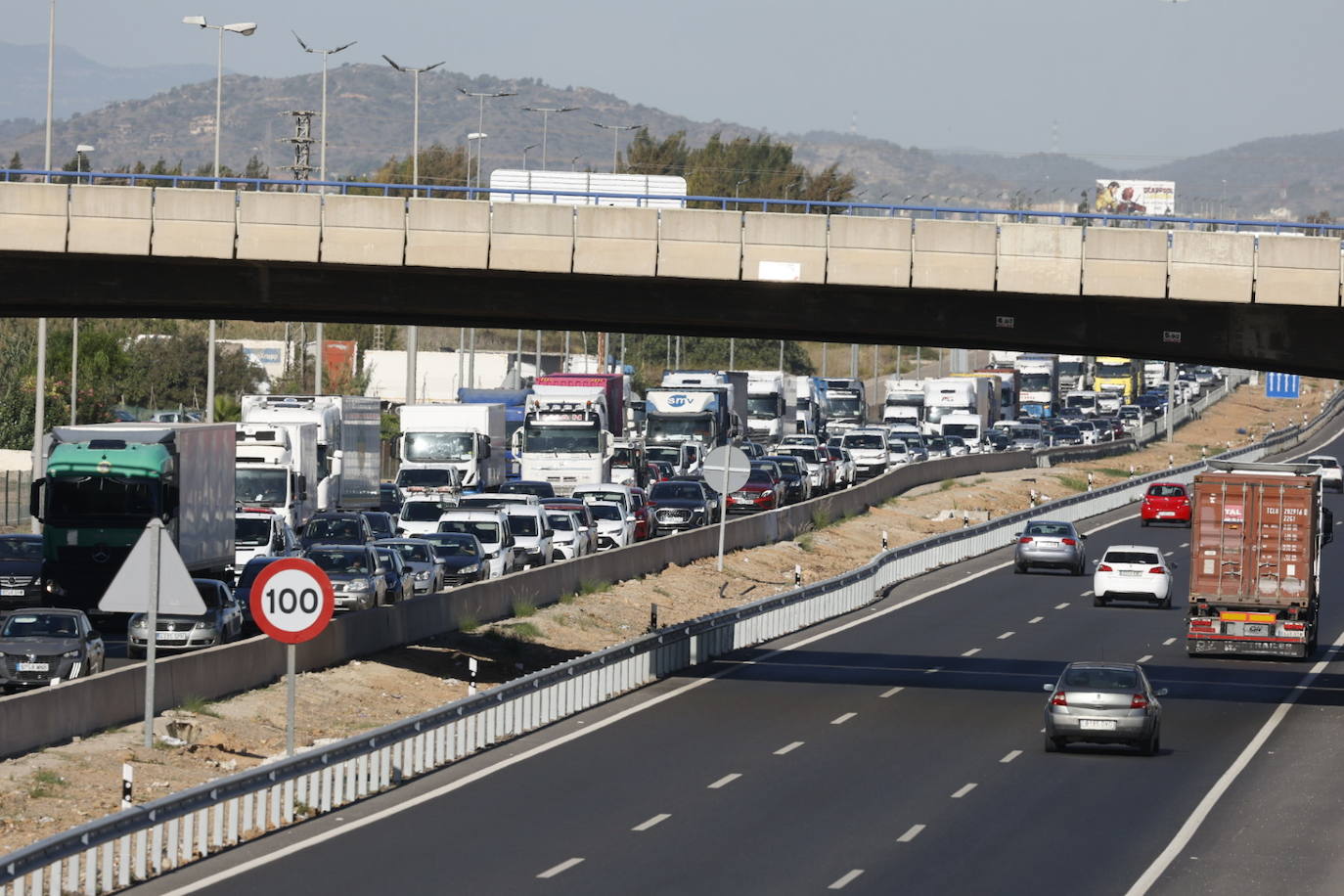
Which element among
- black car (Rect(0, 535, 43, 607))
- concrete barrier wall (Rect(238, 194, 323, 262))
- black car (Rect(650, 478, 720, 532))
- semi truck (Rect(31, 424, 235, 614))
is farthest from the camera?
black car (Rect(650, 478, 720, 532))

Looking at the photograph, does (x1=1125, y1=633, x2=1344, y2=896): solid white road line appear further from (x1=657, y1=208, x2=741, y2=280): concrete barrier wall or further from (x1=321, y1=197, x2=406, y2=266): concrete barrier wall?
(x1=321, y1=197, x2=406, y2=266): concrete barrier wall

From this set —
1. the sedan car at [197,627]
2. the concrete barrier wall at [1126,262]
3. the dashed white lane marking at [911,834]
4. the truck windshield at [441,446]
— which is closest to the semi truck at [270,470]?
the truck windshield at [441,446]

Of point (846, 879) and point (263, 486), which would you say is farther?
point (263, 486)

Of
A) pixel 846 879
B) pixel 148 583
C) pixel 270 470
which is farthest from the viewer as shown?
pixel 270 470

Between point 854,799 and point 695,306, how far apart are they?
12.5 m

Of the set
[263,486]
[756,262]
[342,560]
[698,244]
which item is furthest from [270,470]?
Answer: [756,262]

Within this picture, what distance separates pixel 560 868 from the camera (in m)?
19.5

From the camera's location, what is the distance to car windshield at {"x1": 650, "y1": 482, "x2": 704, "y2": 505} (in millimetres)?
59531

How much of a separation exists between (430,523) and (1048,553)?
17253 mm

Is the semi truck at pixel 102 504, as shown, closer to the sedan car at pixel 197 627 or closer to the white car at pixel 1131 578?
the sedan car at pixel 197 627

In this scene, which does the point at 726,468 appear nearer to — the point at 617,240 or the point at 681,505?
the point at 617,240

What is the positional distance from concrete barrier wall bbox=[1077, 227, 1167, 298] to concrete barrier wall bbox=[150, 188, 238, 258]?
513 inches

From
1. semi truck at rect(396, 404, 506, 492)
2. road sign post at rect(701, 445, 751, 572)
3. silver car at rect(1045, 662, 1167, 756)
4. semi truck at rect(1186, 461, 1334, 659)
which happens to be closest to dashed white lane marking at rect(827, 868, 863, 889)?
silver car at rect(1045, 662, 1167, 756)

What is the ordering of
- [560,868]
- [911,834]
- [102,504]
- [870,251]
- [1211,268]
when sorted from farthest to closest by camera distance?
[102,504] → [870,251] → [1211,268] → [911,834] → [560,868]
